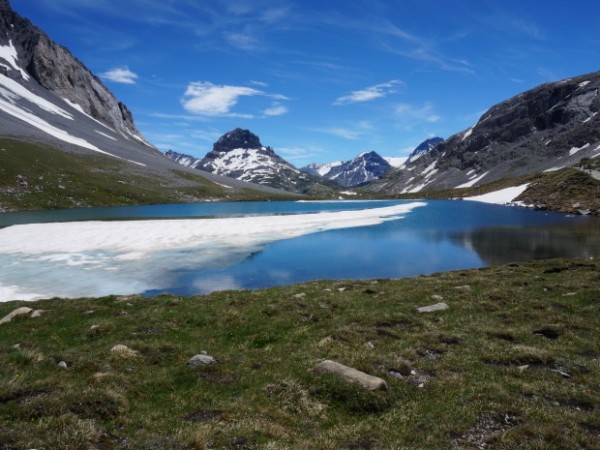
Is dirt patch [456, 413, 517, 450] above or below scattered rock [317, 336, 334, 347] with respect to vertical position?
above

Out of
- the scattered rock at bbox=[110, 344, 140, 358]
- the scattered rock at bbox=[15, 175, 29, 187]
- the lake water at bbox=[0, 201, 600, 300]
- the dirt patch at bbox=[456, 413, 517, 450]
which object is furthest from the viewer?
the scattered rock at bbox=[15, 175, 29, 187]

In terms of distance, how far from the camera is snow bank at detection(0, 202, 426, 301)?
35125mm

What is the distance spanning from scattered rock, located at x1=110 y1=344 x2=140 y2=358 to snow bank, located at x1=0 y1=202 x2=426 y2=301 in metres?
17.7

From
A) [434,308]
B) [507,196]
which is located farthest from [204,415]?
[507,196]

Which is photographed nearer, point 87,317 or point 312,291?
point 87,317

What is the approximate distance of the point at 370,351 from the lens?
16.6 meters

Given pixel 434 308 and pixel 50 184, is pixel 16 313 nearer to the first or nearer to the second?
pixel 434 308

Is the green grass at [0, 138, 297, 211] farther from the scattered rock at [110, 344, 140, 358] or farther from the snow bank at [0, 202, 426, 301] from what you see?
the scattered rock at [110, 344, 140, 358]

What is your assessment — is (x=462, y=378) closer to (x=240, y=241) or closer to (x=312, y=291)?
(x=312, y=291)

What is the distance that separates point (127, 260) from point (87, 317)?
24.7 m

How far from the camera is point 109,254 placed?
49781mm

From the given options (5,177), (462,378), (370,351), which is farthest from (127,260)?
(5,177)

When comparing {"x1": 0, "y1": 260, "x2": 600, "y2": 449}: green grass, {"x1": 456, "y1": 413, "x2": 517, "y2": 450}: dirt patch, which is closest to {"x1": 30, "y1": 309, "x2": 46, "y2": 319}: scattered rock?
{"x1": 0, "y1": 260, "x2": 600, "y2": 449}: green grass

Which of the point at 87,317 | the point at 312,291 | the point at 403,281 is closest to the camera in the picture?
the point at 87,317
